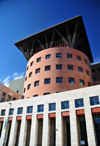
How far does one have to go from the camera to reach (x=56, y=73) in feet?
153

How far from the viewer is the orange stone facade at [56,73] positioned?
44406 mm

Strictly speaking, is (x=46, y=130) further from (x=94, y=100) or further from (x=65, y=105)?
(x=94, y=100)

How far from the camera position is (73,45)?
5388 centimetres

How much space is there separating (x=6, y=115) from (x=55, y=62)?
2382 cm

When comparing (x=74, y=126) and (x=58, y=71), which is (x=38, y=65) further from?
(x=74, y=126)

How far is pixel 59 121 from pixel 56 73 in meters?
18.2

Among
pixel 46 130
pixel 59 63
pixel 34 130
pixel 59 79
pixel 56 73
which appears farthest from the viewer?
pixel 59 63

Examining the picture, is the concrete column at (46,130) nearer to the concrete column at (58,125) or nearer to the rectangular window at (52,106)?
the rectangular window at (52,106)

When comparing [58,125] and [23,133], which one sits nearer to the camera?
[58,125]

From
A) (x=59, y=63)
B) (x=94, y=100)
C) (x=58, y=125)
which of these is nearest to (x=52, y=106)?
(x=58, y=125)

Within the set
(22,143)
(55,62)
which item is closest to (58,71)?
(55,62)

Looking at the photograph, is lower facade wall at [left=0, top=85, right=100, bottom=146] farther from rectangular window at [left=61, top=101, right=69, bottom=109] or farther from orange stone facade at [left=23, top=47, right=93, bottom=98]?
orange stone facade at [left=23, top=47, right=93, bottom=98]

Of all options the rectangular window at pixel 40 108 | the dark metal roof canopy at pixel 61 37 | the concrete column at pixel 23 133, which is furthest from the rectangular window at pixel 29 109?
the dark metal roof canopy at pixel 61 37

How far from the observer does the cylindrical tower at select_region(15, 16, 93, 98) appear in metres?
45.3
